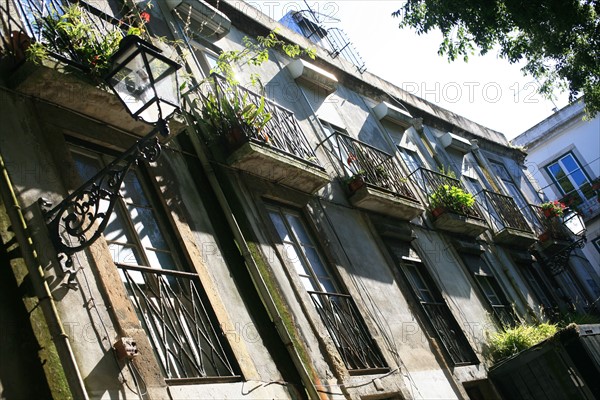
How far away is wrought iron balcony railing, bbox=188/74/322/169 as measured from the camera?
30.3ft

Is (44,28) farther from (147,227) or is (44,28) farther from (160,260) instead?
(160,260)

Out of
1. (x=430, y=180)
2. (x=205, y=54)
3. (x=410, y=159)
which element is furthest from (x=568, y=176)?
(x=205, y=54)

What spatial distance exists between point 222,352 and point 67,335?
6.56ft

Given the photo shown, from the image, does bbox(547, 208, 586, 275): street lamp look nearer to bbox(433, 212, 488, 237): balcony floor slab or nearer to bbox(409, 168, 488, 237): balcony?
bbox(409, 168, 488, 237): balcony

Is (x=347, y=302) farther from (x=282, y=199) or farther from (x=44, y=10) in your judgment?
(x=44, y=10)

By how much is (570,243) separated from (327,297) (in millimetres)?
11830

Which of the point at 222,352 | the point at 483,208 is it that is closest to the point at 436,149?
the point at 483,208

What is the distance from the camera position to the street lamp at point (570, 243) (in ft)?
60.3

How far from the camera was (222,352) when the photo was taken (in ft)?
23.2

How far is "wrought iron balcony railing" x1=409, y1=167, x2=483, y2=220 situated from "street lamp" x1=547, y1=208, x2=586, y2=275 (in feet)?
14.5

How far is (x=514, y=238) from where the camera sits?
16312 millimetres

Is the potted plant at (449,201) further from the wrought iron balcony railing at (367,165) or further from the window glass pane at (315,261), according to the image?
the window glass pane at (315,261)

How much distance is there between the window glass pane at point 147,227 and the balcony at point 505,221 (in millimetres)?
10247

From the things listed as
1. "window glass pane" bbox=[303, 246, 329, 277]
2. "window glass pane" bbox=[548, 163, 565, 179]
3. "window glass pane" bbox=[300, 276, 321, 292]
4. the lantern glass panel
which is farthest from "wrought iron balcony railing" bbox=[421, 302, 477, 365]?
"window glass pane" bbox=[548, 163, 565, 179]
